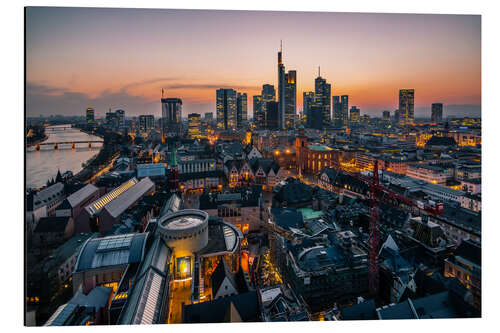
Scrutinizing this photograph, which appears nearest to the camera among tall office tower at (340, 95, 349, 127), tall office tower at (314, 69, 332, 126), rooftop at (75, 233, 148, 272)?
rooftop at (75, 233, 148, 272)

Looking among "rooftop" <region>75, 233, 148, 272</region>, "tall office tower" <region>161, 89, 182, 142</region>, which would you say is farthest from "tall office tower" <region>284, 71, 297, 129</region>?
"rooftop" <region>75, 233, 148, 272</region>

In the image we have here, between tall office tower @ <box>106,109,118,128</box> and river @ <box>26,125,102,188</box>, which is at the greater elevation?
tall office tower @ <box>106,109,118,128</box>

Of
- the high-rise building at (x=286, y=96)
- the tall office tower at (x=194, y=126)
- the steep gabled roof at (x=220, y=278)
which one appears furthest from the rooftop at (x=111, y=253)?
the high-rise building at (x=286, y=96)

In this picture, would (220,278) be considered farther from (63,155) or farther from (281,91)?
(281,91)

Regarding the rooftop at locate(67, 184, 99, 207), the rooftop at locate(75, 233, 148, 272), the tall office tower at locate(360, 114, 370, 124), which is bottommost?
the rooftop at locate(75, 233, 148, 272)

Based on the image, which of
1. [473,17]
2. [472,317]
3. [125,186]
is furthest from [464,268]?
[125,186]

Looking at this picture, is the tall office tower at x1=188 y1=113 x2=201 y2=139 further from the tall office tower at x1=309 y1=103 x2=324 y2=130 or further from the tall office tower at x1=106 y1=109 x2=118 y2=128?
the tall office tower at x1=309 y1=103 x2=324 y2=130
